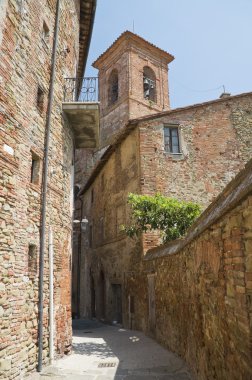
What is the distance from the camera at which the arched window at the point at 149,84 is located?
23.5m

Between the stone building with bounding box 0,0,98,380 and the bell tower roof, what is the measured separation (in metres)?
14.4

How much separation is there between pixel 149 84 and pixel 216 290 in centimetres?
2172

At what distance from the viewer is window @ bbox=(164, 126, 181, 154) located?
13226 millimetres

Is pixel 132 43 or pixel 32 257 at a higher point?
pixel 132 43

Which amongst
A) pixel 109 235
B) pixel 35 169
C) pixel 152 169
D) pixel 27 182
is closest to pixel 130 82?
pixel 109 235

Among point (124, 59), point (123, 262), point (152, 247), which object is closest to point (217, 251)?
point (152, 247)

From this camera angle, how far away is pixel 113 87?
80.6 feet

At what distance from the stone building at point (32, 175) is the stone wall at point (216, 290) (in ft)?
9.11

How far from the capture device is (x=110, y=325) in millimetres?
14680

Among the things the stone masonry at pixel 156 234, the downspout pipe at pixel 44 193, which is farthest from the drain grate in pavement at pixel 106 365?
the stone masonry at pixel 156 234

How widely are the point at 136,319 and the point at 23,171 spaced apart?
7.96 m

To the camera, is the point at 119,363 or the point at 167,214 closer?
the point at 119,363

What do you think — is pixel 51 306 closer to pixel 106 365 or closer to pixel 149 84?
pixel 106 365

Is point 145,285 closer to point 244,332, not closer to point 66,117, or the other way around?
point 66,117
